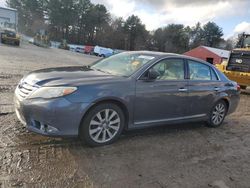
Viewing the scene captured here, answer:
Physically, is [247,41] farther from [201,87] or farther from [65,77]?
[65,77]

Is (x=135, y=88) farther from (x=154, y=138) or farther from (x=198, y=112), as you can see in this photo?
(x=198, y=112)

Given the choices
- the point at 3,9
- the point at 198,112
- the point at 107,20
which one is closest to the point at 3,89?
the point at 198,112

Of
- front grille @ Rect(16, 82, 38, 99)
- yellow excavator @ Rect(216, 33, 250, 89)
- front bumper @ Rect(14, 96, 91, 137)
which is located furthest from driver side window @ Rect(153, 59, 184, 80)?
yellow excavator @ Rect(216, 33, 250, 89)

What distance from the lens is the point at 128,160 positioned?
15.3ft

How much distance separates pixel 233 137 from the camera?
6480 millimetres

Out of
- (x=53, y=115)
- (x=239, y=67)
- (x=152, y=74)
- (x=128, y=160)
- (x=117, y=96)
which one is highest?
(x=152, y=74)

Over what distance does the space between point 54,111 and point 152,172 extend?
1.61m

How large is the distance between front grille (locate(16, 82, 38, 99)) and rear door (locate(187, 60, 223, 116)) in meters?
3.00

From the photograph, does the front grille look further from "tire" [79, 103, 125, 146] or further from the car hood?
"tire" [79, 103, 125, 146]

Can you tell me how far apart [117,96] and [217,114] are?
3.01m

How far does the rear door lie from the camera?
6281mm

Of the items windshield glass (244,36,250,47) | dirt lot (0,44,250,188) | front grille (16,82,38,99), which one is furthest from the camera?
windshield glass (244,36,250,47)

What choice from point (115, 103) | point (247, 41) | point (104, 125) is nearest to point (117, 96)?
point (115, 103)

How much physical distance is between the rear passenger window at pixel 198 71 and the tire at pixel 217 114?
69cm
